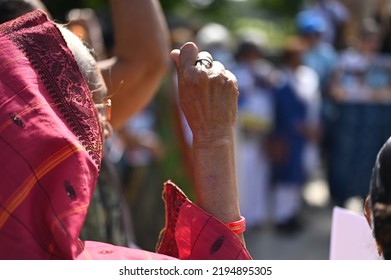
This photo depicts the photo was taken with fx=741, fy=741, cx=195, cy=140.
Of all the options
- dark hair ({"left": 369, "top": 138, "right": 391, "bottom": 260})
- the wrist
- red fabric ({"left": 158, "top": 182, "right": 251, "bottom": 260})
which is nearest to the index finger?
the wrist

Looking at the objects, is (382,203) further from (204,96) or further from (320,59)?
(320,59)

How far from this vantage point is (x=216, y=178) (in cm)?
155

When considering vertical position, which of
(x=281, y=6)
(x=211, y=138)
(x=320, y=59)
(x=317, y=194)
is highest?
(x=211, y=138)

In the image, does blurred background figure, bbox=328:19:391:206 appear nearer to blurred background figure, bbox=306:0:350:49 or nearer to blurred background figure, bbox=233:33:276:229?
blurred background figure, bbox=233:33:276:229

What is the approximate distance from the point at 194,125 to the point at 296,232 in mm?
5357

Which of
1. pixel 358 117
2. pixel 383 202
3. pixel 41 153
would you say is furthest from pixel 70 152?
pixel 358 117

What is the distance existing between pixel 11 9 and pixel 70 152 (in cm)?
78

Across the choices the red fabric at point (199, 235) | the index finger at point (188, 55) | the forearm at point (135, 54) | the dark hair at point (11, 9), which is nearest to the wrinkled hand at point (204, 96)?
the index finger at point (188, 55)

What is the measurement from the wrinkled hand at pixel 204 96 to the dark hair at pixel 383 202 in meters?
0.32

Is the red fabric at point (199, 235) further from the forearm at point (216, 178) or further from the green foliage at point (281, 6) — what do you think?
the green foliage at point (281, 6)

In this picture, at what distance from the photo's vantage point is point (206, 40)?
6258mm

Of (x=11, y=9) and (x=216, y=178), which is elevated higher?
(x=11, y=9)

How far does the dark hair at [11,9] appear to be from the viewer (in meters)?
1.97
